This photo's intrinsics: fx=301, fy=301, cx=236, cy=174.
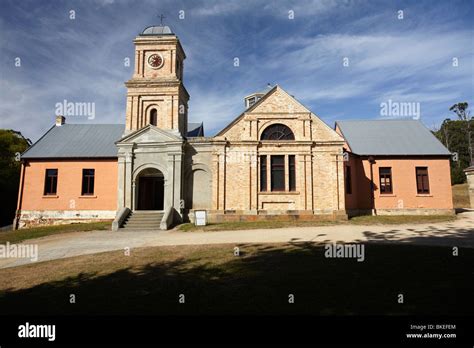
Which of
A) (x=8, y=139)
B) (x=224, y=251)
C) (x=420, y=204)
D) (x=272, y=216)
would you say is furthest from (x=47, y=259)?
(x=8, y=139)

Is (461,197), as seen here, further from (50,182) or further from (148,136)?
(50,182)

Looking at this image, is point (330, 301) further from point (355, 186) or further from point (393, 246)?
point (355, 186)

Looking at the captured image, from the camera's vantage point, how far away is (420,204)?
77.0 ft

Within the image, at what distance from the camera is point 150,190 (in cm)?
2403

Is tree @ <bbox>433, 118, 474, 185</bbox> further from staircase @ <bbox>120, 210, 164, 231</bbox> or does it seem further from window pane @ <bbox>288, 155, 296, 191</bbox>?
staircase @ <bbox>120, 210, 164, 231</bbox>

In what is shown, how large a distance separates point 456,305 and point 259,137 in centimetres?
1767

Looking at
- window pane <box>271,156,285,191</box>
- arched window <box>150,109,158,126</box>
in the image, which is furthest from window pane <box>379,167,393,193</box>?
arched window <box>150,109,158,126</box>

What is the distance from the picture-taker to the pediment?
20.6 metres

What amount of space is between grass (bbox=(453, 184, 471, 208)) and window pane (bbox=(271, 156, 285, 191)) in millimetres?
23838

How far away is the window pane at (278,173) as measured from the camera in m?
21.3

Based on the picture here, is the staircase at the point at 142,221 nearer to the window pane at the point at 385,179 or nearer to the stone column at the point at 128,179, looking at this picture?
the stone column at the point at 128,179

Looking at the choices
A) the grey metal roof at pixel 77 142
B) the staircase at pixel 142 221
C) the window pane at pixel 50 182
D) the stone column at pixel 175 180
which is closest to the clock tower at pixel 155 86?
the stone column at pixel 175 180

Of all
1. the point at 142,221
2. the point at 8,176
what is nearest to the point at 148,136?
the point at 142,221

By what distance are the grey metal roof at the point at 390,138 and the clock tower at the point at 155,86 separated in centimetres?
1494
